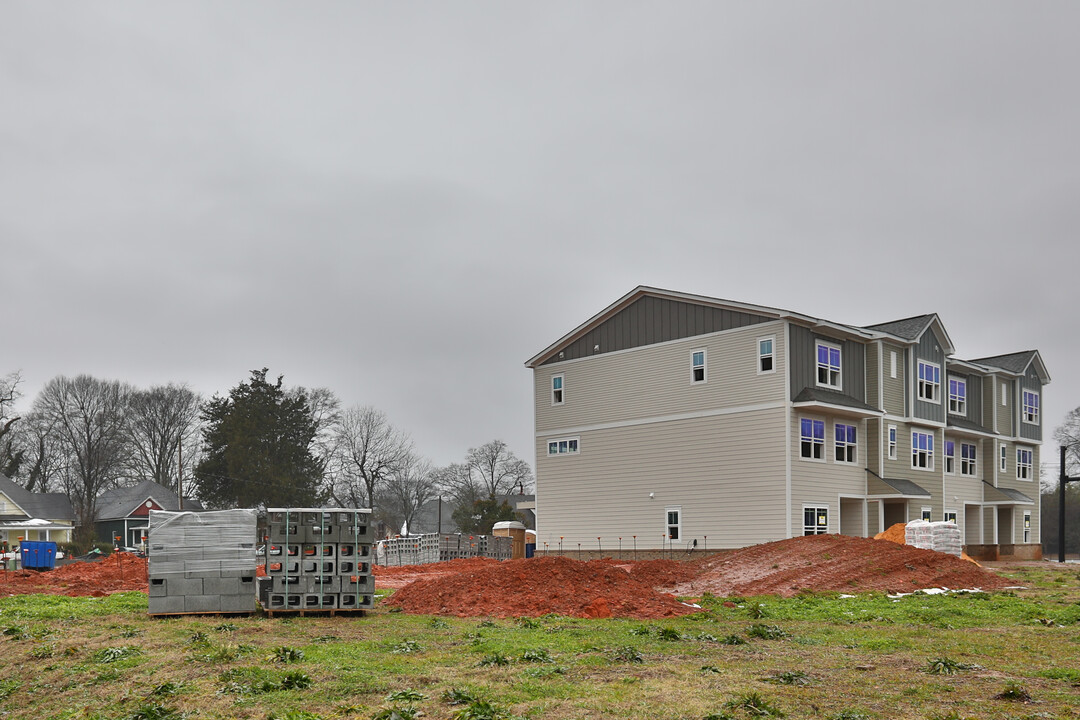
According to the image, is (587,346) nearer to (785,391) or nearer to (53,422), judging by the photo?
(785,391)

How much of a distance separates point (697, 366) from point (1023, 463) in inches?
1019

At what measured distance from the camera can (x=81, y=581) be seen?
29234mm

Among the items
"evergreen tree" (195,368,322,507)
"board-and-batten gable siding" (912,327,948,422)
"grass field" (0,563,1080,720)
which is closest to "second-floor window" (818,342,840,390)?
"board-and-batten gable siding" (912,327,948,422)

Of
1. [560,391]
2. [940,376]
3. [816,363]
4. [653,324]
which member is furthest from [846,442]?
[560,391]

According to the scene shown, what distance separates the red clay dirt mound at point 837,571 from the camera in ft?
79.5

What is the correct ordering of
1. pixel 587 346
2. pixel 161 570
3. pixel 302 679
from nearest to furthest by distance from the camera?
pixel 302 679 → pixel 161 570 → pixel 587 346

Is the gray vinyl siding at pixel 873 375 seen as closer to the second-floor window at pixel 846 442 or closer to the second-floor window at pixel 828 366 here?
the second-floor window at pixel 846 442

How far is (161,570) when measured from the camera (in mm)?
17625

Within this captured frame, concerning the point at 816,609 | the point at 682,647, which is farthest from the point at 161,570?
the point at 816,609

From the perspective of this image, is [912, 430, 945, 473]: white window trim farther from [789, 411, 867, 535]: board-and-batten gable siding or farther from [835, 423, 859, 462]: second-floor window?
[835, 423, 859, 462]: second-floor window

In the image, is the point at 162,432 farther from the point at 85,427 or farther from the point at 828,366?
the point at 828,366

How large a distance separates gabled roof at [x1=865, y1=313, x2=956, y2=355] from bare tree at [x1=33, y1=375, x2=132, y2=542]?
6565 centimetres

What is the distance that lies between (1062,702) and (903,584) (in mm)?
15667

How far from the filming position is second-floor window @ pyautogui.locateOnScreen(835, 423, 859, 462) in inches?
1486
